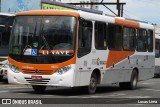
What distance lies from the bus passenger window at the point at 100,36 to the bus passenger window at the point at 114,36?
43 cm

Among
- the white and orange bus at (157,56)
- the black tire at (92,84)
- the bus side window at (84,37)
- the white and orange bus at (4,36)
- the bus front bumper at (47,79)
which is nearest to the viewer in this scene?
the bus front bumper at (47,79)

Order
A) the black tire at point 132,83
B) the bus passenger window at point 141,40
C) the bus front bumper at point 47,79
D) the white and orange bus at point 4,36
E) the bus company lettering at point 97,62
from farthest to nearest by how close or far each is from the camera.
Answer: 1. the white and orange bus at point 4,36
2. the bus passenger window at point 141,40
3. the black tire at point 132,83
4. the bus company lettering at point 97,62
5. the bus front bumper at point 47,79

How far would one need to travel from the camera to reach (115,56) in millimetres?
21016

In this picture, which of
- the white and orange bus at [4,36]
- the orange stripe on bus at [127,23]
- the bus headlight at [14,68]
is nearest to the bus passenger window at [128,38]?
the orange stripe on bus at [127,23]

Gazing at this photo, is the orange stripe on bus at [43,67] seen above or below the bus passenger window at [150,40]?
below

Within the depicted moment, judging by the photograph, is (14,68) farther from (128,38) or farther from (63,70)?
(128,38)

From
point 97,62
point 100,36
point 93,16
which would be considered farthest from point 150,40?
point 93,16

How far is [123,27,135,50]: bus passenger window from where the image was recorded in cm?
2198

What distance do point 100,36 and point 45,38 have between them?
2527 millimetres

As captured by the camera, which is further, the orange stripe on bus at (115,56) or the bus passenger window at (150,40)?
the bus passenger window at (150,40)

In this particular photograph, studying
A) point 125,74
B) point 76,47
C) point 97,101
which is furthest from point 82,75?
point 125,74

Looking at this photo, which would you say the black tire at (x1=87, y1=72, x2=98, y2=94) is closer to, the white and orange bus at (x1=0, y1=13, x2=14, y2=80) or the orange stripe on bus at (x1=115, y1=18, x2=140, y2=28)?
the orange stripe on bus at (x1=115, y1=18, x2=140, y2=28)

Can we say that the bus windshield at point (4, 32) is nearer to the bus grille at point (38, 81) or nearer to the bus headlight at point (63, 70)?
the bus grille at point (38, 81)

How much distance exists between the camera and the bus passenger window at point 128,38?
72.1 feet
